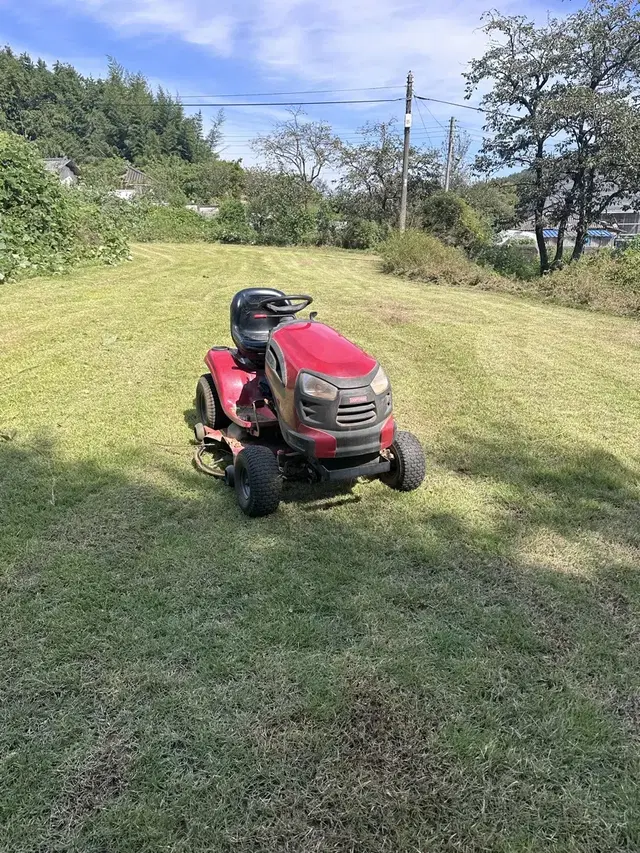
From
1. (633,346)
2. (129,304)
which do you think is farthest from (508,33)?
(129,304)

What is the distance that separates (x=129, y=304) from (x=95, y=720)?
6.90 meters

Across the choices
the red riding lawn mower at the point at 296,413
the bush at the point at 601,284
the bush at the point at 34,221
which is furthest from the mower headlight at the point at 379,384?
the bush at the point at 34,221

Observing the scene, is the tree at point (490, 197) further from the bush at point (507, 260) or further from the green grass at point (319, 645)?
the green grass at point (319, 645)

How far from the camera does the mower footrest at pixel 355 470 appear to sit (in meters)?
2.70

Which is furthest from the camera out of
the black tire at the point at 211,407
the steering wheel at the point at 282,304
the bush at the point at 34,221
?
the bush at the point at 34,221

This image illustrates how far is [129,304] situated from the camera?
783 cm

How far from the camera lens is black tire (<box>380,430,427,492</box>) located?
3049 millimetres

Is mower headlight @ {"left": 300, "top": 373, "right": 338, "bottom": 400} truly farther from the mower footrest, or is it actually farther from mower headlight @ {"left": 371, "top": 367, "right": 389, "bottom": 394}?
the mower footrest

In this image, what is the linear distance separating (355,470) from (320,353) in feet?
1.96

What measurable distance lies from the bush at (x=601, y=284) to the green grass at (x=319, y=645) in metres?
5.42

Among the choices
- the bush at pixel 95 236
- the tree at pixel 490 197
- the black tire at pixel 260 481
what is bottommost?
the black tire at pixel 260 481

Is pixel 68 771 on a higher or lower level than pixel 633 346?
lower

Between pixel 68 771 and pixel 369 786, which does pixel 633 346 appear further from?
pixel 68 771

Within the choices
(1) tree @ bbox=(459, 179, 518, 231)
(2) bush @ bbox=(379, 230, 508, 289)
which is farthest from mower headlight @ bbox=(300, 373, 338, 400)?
(1) tree @ bbox=(459, 179, 518, 231)
